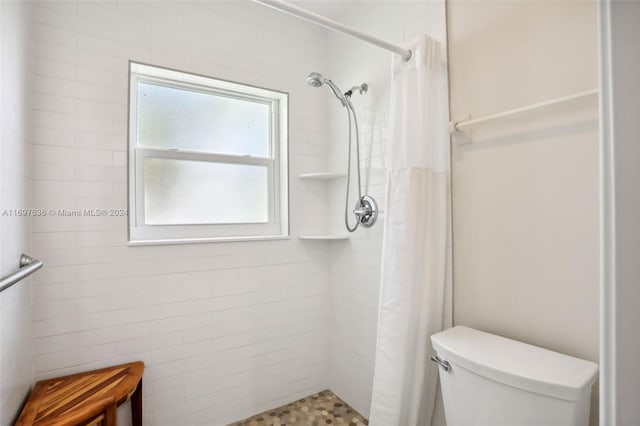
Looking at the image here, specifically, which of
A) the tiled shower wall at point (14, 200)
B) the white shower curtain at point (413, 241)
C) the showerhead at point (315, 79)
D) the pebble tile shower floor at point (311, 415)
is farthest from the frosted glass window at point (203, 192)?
the pebble tile shower floor at point (311, 415)

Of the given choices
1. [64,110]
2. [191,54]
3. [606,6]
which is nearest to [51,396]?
[64,110]

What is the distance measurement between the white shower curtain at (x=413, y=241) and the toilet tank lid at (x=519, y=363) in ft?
0.59

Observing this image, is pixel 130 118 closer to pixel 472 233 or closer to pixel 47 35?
pixel 47 35

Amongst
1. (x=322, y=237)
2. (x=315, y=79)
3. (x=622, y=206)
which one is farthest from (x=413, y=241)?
(x=315, y=79)

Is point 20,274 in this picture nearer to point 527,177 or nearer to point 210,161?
point 210,161

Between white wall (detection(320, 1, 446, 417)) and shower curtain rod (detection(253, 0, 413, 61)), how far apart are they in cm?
31

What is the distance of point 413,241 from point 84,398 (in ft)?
4.74

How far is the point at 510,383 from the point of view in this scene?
92 centimetres

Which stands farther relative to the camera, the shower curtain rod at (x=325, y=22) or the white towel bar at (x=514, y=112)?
the shower curtain rod at (x=325, y=22)

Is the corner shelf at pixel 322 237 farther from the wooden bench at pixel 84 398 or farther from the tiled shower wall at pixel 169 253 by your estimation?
the wooden bench at pixel 84 398

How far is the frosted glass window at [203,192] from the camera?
1.69 m

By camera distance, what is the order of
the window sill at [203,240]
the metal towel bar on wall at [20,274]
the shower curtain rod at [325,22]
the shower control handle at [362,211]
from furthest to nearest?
the shower control handle at [362,211] → the window sill at [203,240] → the shower curtain rod at [325,22] → the metal towel bar on wall at [20,274]

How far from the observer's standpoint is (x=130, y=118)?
5.19ft

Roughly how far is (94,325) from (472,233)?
1.77 m
